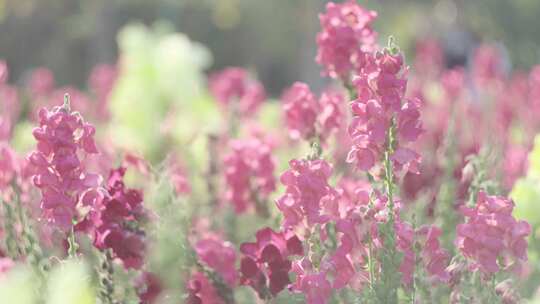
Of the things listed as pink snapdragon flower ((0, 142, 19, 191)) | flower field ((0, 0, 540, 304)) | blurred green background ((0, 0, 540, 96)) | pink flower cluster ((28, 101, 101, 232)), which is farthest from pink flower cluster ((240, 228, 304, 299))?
blurred green background ((0, 0, 540, 96))

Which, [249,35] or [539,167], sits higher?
[249,35]

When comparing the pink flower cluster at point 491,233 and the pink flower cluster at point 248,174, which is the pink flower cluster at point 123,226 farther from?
the pink flower cluster at point 248,174

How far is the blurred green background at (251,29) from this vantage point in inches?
463

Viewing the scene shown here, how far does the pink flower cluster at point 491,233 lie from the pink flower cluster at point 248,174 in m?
1.26

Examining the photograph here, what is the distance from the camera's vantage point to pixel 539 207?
2918mm

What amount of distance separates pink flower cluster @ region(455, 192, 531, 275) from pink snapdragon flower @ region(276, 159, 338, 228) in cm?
27

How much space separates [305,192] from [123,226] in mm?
400

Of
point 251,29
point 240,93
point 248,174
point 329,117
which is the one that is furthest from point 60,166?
point 251,29

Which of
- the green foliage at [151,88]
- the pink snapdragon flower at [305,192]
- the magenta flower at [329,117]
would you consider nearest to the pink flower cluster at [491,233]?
the pink snapdragon flower at [305,192]

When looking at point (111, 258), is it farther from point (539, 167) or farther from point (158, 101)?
point (158, 101)

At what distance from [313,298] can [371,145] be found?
1.01ft

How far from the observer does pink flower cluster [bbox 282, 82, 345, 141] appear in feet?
9.65


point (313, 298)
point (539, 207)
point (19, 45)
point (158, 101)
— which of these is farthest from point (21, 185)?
point (19, 45)

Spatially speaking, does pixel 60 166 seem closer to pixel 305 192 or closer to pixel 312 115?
pixel 305 192
